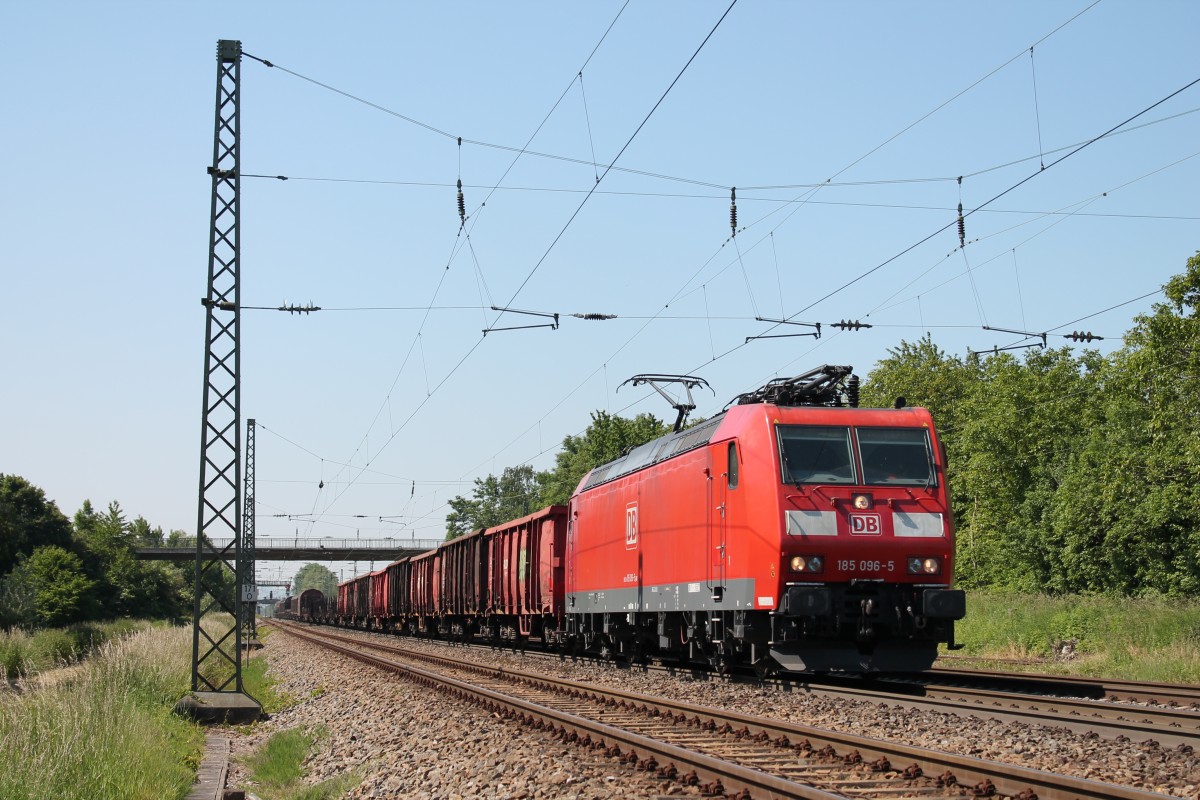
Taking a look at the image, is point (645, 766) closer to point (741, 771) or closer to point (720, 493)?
point (741, 771)

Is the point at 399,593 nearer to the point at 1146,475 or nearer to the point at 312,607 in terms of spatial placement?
the point at 1146,475

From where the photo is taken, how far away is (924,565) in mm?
15414

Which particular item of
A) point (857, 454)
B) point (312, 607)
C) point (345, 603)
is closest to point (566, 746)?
point (857, 454)

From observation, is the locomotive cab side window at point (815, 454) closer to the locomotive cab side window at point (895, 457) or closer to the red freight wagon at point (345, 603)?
the locomotive cab side window at point (895, 457)

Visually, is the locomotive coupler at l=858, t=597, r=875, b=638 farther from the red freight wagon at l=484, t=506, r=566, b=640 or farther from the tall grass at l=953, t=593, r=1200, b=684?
the red freight wagon at l=484, t=506, r=566, b=640

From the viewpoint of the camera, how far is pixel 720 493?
16.9 metres

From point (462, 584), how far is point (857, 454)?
25721 mm

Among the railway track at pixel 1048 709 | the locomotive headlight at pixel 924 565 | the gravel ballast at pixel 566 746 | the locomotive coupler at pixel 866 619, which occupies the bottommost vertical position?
the gravel ballast at pixel 566 746

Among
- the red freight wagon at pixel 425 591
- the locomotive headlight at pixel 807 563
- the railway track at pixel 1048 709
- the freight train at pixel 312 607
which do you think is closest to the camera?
the railway track at pixel 1048 709

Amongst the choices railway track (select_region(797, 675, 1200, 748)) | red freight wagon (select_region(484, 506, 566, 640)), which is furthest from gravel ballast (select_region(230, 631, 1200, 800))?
red freight wagon (select_region(484, 506, 566, 640))

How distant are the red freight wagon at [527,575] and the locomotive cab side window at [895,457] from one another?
1308cm

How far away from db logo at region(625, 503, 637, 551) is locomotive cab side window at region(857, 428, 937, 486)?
6.17m

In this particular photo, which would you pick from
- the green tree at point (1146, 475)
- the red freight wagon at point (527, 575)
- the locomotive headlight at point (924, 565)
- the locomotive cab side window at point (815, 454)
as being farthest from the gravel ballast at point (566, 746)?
the green tree at point (1146, 475)

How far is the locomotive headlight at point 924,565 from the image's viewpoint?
605 inches
